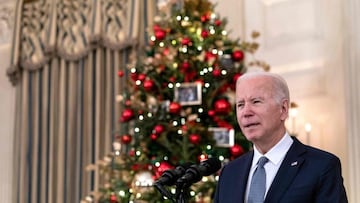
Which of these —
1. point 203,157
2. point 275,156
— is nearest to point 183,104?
point 203,157

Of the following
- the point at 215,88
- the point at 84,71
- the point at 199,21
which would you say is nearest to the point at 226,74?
the point at 215,88

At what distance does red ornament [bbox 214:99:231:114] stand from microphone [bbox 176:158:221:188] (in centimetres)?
237

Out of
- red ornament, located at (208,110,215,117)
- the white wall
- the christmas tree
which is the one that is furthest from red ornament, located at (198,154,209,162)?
the white wall

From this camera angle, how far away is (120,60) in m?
6.64

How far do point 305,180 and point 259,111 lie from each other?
0.28 meters

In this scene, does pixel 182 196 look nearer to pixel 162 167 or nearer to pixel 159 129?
pixel 162 167

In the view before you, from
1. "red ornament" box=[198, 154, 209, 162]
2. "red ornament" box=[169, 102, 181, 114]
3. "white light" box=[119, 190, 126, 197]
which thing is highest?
"red ornament" box=[169, 102, 181, 114]

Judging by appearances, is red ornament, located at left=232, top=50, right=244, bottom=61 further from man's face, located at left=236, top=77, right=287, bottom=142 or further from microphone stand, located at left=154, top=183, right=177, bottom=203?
microphone stand, located at left=154, top=183, right=177, bottom=203

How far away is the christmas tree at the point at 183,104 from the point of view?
16.5ft

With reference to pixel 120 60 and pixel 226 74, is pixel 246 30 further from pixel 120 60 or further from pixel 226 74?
pixel 120 60

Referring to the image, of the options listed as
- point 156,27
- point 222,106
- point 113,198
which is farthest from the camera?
point 156,27

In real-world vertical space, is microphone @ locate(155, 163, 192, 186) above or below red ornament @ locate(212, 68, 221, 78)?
below

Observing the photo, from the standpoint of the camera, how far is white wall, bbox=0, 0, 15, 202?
7363 millimetres

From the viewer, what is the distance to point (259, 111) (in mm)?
2518
